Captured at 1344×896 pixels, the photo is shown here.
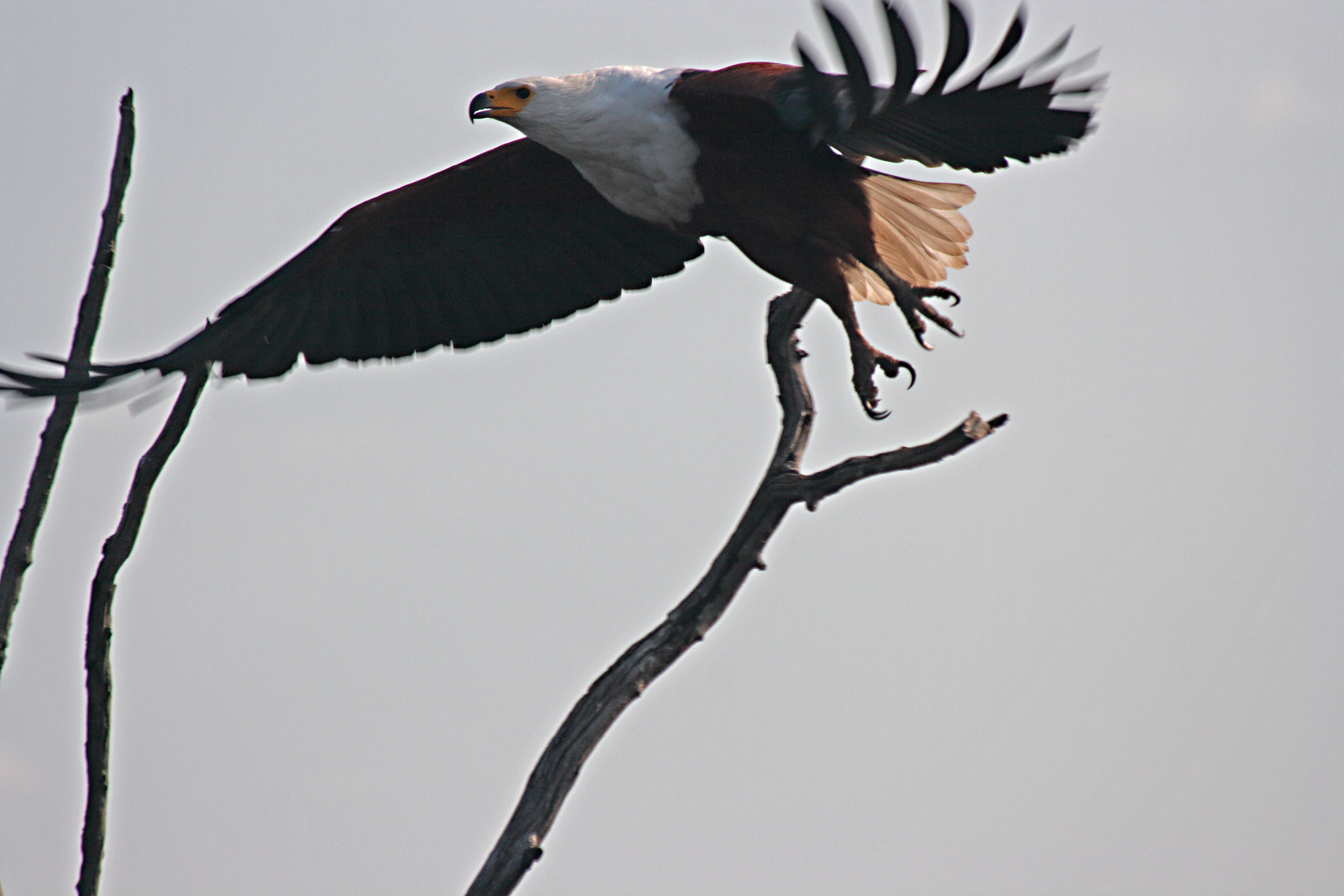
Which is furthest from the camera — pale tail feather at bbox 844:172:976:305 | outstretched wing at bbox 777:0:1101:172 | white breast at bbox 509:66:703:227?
pale tail feather at bbox 844:172:976:305

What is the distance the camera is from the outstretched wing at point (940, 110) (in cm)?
283

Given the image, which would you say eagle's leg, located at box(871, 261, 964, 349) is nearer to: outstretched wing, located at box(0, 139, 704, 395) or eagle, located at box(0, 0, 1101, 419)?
eagle, located at box(0, 0, 1101, 419)

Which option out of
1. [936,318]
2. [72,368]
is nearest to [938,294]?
[936,318]

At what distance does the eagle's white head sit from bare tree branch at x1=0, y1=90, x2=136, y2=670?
940 millimetres

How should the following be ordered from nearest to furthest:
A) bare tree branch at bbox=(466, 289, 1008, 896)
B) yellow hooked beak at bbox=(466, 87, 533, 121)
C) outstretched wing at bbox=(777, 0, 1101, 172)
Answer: outstretched wing at bbox=(777, 0, 1101, 172) → bare tree branch at bbox=(466, 289, 1008, 896) → yellow hooked beak at bbox=(466, 87, 533, 121)

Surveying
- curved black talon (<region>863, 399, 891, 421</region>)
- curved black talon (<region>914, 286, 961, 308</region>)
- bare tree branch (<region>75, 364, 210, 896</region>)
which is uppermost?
curved black talon (<region>914, 286, 961, 308</region>)

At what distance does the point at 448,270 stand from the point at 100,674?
5.35ft

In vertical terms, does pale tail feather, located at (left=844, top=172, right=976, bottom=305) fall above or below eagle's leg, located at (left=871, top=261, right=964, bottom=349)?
above

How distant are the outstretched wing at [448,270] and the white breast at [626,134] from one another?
37cm

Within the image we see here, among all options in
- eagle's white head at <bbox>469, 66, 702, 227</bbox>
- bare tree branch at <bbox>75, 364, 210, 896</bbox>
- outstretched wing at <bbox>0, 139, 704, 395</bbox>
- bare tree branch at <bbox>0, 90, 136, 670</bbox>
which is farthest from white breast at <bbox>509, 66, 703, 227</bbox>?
bare tree branch at <bbox>75, 364, 210, 896</bbox>

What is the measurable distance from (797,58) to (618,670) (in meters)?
1.56

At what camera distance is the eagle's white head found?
3.49m

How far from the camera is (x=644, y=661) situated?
3.46 meters

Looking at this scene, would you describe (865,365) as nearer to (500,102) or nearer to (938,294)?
(938,294)
